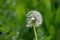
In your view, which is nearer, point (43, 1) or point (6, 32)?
point (6, 32)

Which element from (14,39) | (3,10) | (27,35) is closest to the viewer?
(14,39)

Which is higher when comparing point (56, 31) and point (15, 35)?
point (56, 31)

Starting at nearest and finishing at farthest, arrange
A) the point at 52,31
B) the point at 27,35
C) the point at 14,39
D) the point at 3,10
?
the point at 14,39 → the point at 27,35 → the point at 52,31 → the point at 3,10

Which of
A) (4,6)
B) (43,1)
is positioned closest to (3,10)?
(4,6)

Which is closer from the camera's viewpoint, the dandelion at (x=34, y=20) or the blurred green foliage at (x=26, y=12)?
the dandelion at (x=34, y=20)

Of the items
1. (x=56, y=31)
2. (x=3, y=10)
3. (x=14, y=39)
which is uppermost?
(x=3, y=10)

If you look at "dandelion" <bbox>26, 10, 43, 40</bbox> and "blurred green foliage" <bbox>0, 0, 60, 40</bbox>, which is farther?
"blurred green foliage" <bbox>0, 0, 60, 40</bbox>

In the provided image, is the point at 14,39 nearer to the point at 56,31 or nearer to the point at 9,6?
the point at 56,31

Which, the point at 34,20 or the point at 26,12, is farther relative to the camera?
the point at 26,12

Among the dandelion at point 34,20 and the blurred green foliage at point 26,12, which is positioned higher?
the blurred green foliage at point 26,12

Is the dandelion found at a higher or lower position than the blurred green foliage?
lower

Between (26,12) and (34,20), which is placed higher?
(26,12)
